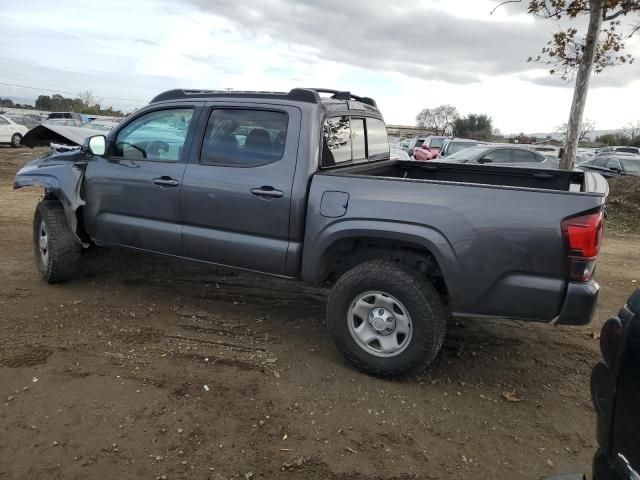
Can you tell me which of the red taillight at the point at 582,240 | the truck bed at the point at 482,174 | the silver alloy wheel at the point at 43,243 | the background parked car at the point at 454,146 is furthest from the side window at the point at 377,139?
the background parked car at the point at 454,146

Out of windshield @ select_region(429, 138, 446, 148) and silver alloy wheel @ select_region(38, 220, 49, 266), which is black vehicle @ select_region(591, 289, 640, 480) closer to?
silver alloy wheel @ select_region(38, 220, 49, 266)

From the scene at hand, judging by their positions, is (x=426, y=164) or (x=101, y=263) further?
(x=101, y=263)

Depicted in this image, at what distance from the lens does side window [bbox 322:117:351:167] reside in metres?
4.14

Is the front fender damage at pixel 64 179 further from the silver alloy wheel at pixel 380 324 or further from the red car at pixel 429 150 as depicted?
the red car at pixel 429 150

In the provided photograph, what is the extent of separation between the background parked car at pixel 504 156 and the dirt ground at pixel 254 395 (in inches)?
360

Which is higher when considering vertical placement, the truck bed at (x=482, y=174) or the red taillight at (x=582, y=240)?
the truck bed at (x=482, y=174)

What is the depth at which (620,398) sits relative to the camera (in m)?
1.72

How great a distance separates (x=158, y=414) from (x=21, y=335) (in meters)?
1.69

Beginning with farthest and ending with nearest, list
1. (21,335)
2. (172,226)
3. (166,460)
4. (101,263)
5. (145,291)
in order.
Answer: (101,263)
(145,291)
(172,226)
(21,335)
(166,460)

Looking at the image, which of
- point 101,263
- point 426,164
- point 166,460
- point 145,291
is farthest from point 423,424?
point 101,263

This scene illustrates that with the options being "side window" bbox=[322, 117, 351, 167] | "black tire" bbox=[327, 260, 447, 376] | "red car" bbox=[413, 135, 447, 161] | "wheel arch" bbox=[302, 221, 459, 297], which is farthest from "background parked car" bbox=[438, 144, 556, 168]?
"black tire" bbox=[327, 260, 447, 376]

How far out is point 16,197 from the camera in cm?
1077

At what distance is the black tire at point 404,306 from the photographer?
3.43 meters

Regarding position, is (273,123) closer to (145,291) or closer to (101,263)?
(145,291)
